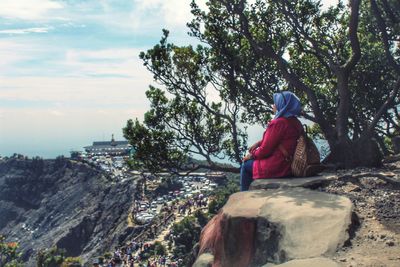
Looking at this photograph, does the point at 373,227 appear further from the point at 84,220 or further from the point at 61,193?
the point at 61,193

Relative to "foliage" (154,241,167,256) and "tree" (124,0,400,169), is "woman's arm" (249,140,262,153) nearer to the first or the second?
"tree" (124,0,400,169)

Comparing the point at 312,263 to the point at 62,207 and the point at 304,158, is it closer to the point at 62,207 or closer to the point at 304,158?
the point at 304,158

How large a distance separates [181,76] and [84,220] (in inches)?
4819

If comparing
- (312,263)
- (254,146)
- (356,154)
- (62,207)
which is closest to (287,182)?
(254,146)

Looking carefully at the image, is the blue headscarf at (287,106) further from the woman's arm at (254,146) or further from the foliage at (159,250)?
the foliage at (159,250)

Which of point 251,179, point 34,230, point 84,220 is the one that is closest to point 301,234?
point 251,179

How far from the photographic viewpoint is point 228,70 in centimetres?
1691

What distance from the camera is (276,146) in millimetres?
9008

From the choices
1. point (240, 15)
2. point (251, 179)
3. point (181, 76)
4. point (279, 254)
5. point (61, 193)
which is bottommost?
point (61, 193)

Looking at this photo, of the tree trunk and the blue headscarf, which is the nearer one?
the blue headscarf

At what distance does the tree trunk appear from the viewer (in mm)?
12727

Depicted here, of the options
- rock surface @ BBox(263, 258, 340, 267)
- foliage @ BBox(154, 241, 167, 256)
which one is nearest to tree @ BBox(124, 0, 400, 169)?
rock surface @ BBox(263, 258, 340, 267)

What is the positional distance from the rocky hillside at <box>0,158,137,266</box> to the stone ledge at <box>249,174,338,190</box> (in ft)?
284

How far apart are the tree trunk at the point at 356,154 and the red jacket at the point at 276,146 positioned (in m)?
3.96
